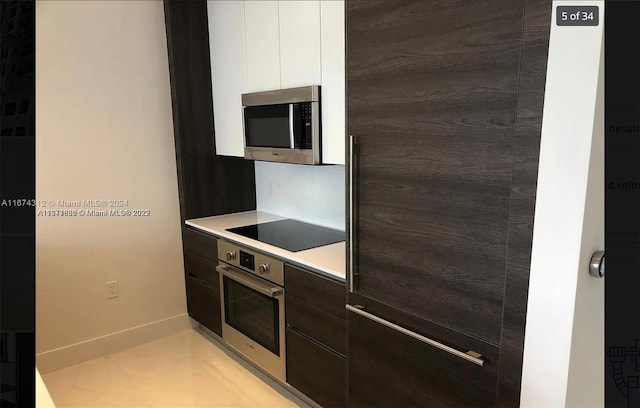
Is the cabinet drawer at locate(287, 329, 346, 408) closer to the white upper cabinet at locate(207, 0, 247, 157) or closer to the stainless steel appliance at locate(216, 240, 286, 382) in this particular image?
the stainless steel appliance at locate(216, 240, 286, 382)

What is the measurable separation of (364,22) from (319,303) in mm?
1219

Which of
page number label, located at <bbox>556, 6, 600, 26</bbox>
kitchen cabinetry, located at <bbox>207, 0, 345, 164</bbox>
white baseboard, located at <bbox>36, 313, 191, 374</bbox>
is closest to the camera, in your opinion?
A: page number label, located at <bbox>556, 6, 600, 26</bbox>

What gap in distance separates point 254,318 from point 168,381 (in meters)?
0.67

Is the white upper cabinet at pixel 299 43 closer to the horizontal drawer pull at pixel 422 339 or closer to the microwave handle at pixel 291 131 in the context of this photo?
the microwave handle at pixel 291 131

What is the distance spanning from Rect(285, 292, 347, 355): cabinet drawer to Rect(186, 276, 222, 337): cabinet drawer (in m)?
0.79

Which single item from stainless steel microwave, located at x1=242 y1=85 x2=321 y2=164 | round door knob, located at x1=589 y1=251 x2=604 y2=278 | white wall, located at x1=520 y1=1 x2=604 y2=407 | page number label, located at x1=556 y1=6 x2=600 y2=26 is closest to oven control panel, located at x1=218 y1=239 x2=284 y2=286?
stainless steel microwave, located at x1=242 y1=85 x2=321 y2=164

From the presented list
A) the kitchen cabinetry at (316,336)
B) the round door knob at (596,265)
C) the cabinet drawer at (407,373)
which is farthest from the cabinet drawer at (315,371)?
the round door knob at (596,265)

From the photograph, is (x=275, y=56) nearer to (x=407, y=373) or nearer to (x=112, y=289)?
(x=407, y=373)

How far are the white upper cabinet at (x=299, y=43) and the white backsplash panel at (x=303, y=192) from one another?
609 mm

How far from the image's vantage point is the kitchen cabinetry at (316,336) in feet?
6.51

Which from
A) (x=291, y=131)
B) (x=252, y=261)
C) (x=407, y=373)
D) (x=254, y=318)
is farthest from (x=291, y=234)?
(x=407, y=373)

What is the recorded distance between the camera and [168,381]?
104 inches

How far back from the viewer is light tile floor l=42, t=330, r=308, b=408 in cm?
244
